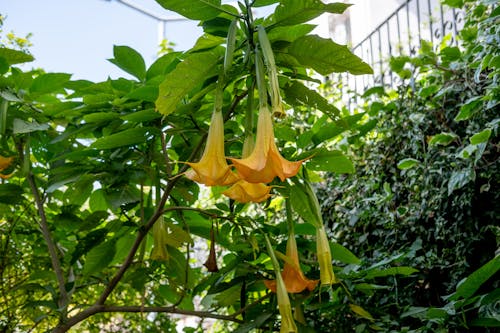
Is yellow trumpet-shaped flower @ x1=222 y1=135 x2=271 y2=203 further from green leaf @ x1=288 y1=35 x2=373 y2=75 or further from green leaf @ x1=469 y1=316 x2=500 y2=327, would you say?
green leaf @ x1=469 y1=316 x2=500 y2=327

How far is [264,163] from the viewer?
529 millimetres

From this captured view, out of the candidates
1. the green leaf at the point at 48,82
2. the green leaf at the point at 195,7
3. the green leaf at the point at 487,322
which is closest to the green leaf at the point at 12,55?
the green leaf at the point at 48,82

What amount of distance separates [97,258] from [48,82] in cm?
41

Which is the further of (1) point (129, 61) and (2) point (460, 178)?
(2) point (460, 178)

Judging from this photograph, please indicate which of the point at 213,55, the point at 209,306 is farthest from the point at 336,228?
the point at 213,55

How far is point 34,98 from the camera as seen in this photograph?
1.19 m

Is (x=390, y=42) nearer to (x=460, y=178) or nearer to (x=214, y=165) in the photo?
(x=460, y=178)

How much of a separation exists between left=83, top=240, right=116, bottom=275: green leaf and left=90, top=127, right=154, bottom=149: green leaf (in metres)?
0.38

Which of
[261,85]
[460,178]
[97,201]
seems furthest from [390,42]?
[261,85]

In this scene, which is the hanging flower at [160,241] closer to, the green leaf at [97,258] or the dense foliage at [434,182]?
the green leaf at [97,258]

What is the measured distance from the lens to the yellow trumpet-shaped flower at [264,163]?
0.53m

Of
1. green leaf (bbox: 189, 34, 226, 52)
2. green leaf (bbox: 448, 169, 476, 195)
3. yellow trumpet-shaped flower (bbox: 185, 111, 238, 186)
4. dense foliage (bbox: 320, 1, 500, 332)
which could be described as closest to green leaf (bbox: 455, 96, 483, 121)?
dense foliage (bbox: 320, 1, 500, 332)

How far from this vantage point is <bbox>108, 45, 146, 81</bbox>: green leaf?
1049 millimetres

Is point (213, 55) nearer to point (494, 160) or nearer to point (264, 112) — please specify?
point (264, 112)
